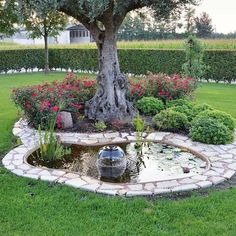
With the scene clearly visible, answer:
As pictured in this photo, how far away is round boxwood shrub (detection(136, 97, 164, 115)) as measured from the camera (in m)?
8.45

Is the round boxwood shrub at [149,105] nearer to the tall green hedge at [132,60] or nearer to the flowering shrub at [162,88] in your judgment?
the flowering shrub at [162,88]

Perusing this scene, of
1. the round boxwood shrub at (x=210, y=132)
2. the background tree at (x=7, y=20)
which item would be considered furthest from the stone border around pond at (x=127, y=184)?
the background tree at (x=7, y=20)

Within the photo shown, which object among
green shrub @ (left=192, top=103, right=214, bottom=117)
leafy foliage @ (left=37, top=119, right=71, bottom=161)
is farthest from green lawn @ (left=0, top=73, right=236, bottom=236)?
green shrub @ (left=192, top=103, right=214, bottom=117)

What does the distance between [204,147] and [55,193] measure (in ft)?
9.35

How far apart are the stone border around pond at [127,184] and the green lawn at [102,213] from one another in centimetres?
22

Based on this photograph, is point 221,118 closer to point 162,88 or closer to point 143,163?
point 143,163

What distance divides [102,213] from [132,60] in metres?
15.0

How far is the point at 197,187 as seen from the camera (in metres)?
4.65

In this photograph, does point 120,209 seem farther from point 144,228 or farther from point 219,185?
point 219,185

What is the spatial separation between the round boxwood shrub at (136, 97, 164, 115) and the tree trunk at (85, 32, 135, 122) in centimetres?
40

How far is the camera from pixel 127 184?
4.79m

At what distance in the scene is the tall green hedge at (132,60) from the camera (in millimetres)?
15297

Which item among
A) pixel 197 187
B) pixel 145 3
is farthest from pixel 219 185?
pixel 145 3

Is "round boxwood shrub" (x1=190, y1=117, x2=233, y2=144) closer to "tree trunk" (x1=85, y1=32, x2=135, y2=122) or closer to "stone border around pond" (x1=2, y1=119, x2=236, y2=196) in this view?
"stone border around pond" (x1=2, y1=119, x2=236, y2=196)
